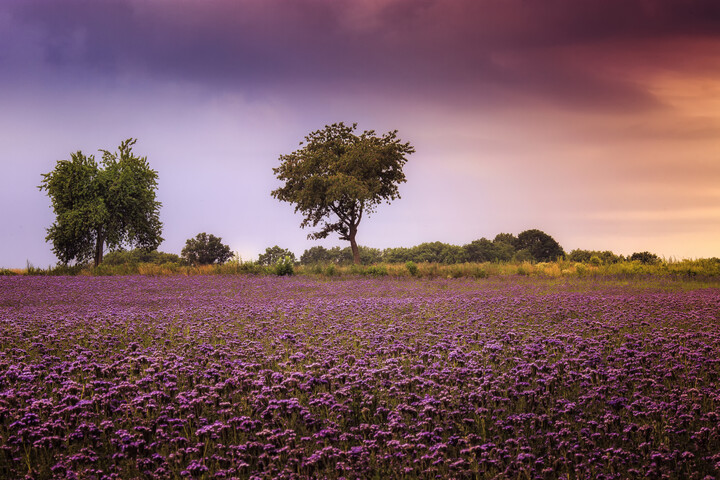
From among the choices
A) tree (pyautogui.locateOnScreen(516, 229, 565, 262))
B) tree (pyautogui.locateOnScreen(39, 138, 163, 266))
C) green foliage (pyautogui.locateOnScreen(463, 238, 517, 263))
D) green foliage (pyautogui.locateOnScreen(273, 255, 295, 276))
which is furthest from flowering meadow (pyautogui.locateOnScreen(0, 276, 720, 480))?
tree (pyautogui.locateOnScreen(516, 229, 565, 262))

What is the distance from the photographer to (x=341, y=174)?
3866 cm

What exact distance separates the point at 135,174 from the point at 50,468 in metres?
40.8

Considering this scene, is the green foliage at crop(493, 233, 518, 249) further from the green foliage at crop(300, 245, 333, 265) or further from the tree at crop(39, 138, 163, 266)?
the tree at crop(39, 138, 163, 266)

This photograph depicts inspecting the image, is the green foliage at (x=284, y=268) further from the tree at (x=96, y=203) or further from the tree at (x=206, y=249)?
the tree at (x=206, y=249)

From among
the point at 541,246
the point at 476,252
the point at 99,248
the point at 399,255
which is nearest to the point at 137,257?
the point at 99,248

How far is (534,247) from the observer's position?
60438mm

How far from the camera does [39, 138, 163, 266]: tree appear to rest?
3881 cm

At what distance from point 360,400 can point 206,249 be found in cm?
5937

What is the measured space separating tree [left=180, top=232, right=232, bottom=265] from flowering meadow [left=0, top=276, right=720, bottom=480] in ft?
175

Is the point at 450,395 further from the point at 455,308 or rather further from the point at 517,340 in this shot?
the point at 455,308

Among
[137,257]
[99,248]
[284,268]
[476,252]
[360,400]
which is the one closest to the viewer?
[360,400]

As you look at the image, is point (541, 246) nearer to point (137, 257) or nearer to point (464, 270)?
point (464, 270)

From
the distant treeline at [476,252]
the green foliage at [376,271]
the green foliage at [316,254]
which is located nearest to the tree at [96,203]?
the distant treeline at [476,252]

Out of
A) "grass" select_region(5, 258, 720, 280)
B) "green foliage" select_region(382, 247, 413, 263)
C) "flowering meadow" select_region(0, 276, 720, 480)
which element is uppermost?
"green foliage" select_region(382, 247, 413, 263)
